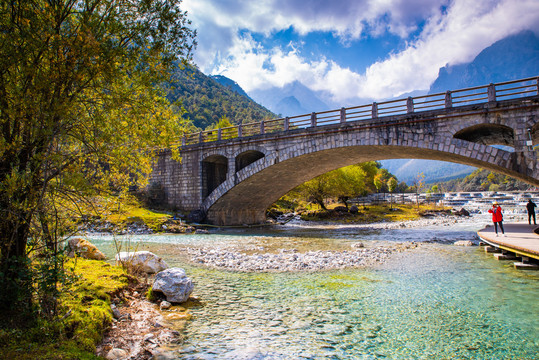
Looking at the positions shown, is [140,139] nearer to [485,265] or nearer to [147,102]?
[147,102]

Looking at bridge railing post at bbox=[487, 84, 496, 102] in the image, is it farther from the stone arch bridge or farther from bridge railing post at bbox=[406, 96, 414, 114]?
bridge railing post at bbox=[406, 96, 414, 114]

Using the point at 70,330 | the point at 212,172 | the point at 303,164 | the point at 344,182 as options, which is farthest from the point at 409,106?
the point at 344,182

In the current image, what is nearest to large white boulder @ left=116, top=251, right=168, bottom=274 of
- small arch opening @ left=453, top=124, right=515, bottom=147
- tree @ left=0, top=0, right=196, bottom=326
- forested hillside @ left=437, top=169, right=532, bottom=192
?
tree @ left=0, top=0, right=196, bottom=326

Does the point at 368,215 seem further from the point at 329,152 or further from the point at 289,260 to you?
the point at 289,260

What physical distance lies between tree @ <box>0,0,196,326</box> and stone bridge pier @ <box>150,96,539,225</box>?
1543 centimetres

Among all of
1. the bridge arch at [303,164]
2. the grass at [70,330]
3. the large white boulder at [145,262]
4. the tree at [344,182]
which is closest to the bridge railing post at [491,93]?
the bridge arch at [303,164]

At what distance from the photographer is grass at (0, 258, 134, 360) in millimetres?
3855

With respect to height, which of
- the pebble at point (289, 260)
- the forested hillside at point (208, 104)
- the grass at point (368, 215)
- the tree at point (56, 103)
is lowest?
the pebble at point (289, 260)

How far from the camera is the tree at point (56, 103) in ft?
14.3

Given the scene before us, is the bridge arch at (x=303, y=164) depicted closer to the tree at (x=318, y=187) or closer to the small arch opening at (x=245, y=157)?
the small arch opening at (x=245, y=157)

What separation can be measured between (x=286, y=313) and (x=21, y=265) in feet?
15.9

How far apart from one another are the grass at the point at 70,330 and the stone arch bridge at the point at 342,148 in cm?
1718

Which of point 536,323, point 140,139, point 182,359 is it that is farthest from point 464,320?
point 140,139

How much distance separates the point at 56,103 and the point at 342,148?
21.0m
